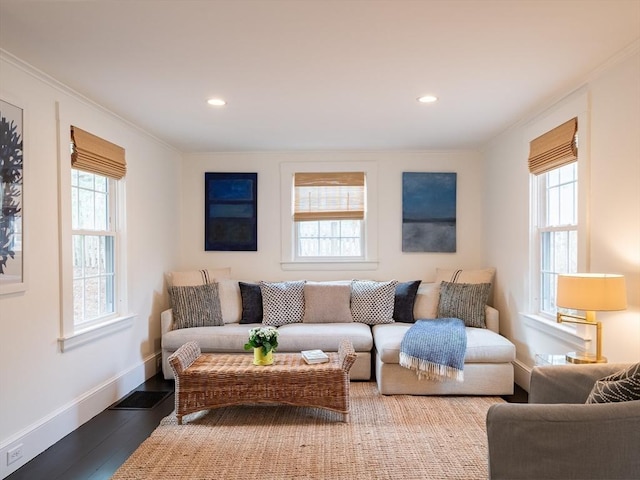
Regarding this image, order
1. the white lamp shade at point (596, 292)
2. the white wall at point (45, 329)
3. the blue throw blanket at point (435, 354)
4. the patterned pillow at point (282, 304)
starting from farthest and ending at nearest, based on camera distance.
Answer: the patterned pillow at point (282, 304), the blue throw blanket at point (435, 354), the white wall at point (45, 329), the white lamp shade at point (596, 292)

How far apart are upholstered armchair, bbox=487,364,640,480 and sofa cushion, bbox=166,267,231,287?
3.60 meters

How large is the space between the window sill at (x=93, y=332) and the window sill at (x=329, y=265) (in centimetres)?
190

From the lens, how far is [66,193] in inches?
121

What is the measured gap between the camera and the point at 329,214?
5293mm

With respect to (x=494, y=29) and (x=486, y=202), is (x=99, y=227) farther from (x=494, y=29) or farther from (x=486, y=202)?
(x=486, y=202)

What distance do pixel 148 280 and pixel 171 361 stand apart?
147 cm

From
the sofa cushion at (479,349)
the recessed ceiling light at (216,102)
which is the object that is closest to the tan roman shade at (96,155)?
the recessed ceiling light at (216,102)

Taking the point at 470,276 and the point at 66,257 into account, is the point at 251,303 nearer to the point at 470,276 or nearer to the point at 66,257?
the point at 66,257

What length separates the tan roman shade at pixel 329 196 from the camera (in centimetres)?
527

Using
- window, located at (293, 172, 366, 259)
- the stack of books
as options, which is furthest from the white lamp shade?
window, located at (293, 172, 366, 259)

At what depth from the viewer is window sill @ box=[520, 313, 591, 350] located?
297cm

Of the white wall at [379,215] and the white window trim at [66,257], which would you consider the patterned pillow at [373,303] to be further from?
the white window trim at [66,257]

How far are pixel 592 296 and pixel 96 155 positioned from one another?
3.46m

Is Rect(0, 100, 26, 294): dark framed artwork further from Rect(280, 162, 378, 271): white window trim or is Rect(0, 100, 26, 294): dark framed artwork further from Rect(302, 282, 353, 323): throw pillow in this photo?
Rect(280, 162, 378, 271): white window trim
